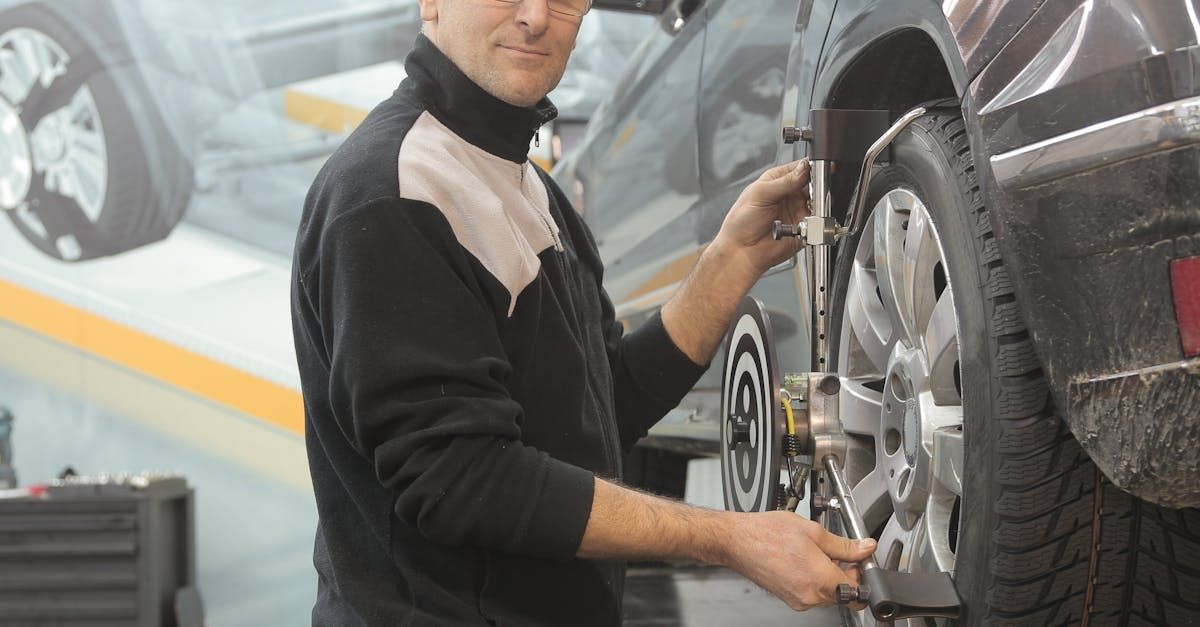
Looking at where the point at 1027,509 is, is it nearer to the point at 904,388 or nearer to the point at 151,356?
the point at 904,388

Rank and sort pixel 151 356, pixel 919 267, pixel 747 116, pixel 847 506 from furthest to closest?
1. pixel 151 356
2. pixel 747 116
3. pixel 919 267
4. pixel 847 506

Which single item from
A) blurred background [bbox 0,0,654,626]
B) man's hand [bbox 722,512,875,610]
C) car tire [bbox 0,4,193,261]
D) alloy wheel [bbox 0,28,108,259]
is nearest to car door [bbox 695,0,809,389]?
man's hand [bbox 722,512,875,610]

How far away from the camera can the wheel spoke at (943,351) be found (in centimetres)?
108

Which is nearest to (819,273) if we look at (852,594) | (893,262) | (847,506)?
(893,262)

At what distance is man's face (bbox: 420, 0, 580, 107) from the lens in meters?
1.22

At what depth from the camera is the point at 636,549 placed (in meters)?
1.10

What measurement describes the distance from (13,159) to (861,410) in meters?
4.00

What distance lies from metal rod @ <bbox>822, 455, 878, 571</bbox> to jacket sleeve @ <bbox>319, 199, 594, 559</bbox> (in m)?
0.23

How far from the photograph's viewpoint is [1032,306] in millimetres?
888

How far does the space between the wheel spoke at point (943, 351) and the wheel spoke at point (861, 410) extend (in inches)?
6.9

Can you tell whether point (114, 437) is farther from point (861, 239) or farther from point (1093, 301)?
point (1093, 301)

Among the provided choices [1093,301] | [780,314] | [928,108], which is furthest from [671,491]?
[1093,301]

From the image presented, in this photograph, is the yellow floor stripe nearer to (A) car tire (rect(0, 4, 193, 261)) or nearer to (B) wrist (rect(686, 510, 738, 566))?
(A) car tire (rect(0, 4, 193, 261))

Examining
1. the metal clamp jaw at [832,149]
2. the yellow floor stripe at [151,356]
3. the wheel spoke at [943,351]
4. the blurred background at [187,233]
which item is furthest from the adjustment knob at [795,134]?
the yellow floor stripe at [151,356]
